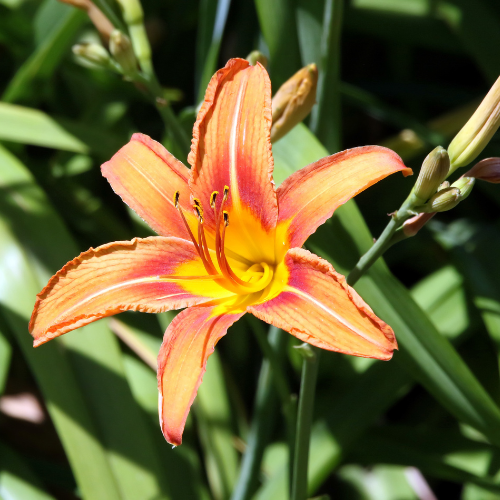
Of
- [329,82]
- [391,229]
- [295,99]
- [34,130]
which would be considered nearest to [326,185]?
[391,229]

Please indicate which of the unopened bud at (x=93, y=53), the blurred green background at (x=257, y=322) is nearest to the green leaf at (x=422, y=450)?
the blurred green background at (x=257, y=322)

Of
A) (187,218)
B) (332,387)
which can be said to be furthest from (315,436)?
(187,218)

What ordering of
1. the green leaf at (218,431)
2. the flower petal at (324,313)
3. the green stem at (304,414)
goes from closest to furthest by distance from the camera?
the flower petal at (324,313) < the green stem at (304,414) < the green leaf at (218,431)

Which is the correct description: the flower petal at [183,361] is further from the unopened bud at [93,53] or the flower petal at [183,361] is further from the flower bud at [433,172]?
the unopened bud at [93,53]

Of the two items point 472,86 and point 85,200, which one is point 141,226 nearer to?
point 85,200

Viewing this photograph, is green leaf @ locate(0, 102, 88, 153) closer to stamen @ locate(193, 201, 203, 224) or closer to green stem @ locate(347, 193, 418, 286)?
stamen @ locate(193, 201, 203, 224)

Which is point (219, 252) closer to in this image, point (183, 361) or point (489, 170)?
point (183, 361)

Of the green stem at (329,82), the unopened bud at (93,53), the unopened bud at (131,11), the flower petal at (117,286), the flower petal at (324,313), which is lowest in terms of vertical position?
the flower petal at (324,313)
